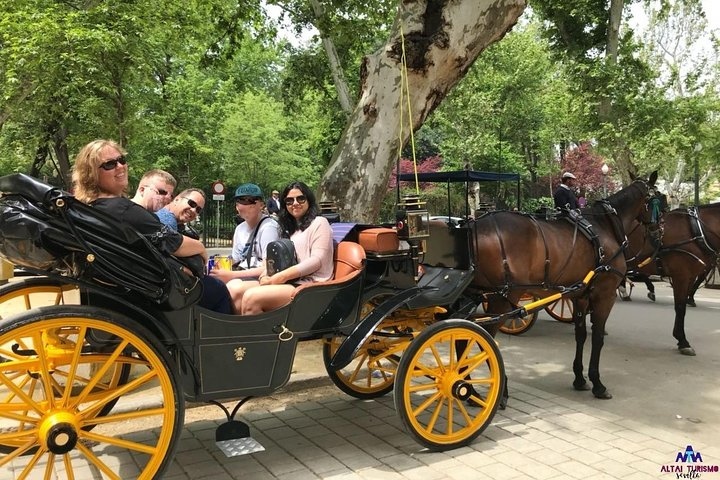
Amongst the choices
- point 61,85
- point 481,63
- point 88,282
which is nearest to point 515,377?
point 88,282

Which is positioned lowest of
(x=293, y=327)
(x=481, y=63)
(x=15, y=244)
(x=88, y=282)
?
(x=293, y=327)

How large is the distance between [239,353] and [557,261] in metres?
3.23

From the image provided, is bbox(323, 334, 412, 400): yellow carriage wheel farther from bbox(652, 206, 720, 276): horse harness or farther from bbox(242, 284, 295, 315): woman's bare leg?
bbox(652, 206, 720, 276): horse harness

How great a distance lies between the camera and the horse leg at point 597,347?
5277mm

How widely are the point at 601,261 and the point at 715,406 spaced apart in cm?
166

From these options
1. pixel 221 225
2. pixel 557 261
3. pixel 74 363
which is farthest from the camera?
pixel 221 225

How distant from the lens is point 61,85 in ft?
41.9

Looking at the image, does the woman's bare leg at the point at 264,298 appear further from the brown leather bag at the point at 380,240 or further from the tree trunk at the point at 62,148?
the tree trunk at the point at 62,148

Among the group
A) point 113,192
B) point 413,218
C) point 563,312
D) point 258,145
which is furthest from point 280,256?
point 258,145

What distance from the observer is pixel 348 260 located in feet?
13.5

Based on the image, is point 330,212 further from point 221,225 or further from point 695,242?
point 221,225

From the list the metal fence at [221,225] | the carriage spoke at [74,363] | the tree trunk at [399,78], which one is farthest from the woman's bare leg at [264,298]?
the metal fence at [221,225]

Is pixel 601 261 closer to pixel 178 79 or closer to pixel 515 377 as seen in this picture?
pixel 515 377

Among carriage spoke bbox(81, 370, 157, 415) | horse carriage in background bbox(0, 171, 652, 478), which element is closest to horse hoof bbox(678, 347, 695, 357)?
horse carriage in background bbox(0, 171, 652, 478)
